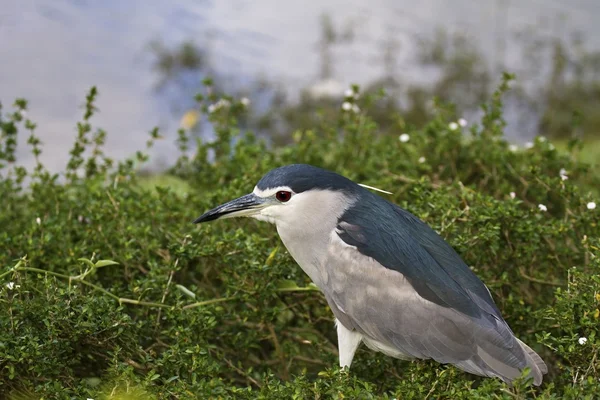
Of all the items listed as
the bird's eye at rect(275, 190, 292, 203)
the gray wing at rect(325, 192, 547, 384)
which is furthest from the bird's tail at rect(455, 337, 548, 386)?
the bird's eye at rect(275, 190, 292, 203)

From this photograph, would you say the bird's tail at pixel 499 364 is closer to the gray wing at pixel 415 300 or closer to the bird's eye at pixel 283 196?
the gray wing at pixel 415 300

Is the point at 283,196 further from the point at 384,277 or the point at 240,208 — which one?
the point at 384,277

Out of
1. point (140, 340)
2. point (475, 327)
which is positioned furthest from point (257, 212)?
point (475, 327)

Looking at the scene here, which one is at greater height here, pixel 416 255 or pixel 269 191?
pixel 269 191

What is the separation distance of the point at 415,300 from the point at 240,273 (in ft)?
2.66

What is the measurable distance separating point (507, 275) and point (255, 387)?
1.17m

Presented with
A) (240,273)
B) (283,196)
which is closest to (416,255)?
(283,196)

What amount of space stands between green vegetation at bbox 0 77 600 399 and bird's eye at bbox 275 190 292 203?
35 cm

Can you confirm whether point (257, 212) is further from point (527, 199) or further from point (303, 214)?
point (527, 199)

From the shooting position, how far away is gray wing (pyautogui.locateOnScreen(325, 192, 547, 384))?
94.7 inches

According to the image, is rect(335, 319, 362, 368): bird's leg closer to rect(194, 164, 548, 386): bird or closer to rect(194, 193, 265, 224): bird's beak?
rect(194, 164, 548, 386): bird

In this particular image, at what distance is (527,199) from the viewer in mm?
4195

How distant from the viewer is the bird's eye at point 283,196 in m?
2.64

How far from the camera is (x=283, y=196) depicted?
2.65 m
